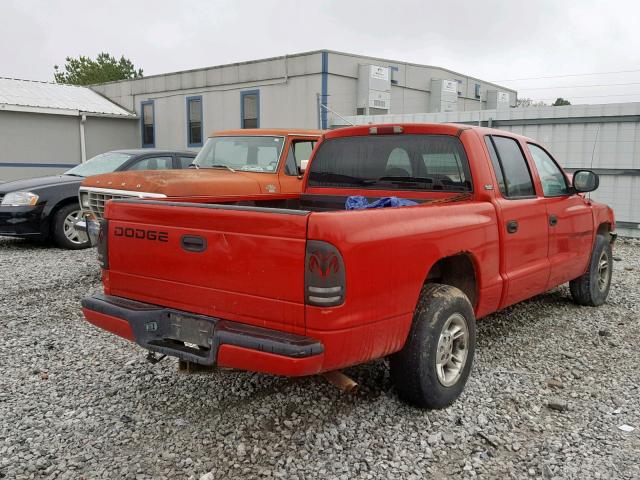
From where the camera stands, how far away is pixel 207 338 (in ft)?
10.2

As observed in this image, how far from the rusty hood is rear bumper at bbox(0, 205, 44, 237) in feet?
6.18

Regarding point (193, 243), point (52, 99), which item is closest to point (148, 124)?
point (52, 99)

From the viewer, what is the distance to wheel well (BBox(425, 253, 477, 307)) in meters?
3.91

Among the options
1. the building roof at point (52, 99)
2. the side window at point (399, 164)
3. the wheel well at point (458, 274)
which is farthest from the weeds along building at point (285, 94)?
the wheel well at point (458, 274)

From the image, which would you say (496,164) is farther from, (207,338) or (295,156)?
(295,156)

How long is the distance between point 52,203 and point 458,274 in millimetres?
7254

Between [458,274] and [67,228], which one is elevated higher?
[458,274]

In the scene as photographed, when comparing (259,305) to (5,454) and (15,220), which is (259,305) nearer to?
(5,454)

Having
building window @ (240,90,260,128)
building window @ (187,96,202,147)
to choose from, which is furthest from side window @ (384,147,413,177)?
building window @ (187,96,202,147)

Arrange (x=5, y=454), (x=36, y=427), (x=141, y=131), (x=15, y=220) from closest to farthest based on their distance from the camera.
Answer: (x=5, y=454) < (x=36, y=427) < (x=15, y=220) < (x=141, y=131)

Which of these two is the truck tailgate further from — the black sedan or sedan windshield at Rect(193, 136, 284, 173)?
the black sedan

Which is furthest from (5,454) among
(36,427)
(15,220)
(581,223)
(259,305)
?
(15,220)

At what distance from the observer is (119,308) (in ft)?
11.3

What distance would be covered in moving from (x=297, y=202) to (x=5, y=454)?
9.55ft
